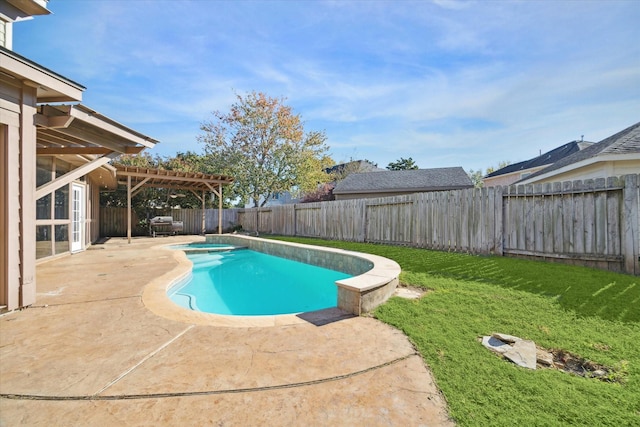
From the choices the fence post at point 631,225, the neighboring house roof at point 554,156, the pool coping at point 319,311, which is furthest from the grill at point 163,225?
the neighboring house roof at point 554,156

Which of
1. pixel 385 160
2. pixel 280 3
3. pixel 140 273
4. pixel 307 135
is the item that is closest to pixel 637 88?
pixel 280 3

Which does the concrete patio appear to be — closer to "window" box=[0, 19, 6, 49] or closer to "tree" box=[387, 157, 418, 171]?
"window" box=[0, 19, 6, 49]

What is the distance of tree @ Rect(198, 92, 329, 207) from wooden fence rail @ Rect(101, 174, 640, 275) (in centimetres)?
1063

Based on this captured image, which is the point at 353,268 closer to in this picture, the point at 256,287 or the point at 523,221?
the point at 256,287

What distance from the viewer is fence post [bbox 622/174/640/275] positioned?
4473 mm

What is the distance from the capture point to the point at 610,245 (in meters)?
4.75

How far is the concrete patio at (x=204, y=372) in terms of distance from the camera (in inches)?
62.1

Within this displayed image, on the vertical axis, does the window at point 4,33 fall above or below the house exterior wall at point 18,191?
above

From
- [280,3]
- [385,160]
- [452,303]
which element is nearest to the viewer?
[452,303]

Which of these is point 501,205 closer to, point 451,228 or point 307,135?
point 451,228

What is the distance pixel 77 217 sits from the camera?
27.7 feet

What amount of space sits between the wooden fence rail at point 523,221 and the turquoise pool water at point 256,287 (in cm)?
303

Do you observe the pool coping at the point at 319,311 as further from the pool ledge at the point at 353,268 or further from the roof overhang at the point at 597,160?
the roof overhang at the point at 597,160

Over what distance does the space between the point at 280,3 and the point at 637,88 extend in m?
15.8
